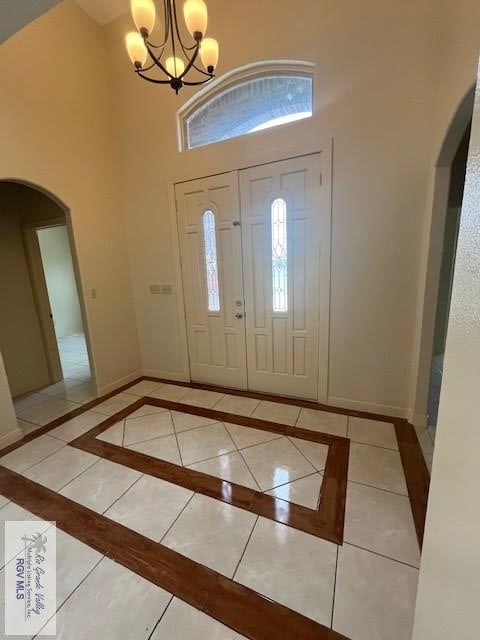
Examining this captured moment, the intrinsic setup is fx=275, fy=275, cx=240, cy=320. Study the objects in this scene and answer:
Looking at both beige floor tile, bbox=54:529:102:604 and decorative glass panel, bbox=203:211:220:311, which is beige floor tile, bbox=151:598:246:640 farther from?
decorative glass panel, bbox=203:211:220:311

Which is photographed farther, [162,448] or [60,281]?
[60,281]

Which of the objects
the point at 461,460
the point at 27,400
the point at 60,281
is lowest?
the point at 27,400

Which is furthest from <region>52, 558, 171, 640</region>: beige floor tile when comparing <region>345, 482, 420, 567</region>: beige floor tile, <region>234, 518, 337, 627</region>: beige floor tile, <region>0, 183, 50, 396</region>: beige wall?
<region>0, 183, 50, 396</region>: beige wall

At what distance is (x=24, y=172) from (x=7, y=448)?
250 centimetres

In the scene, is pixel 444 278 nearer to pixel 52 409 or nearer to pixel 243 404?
pixel 243 404

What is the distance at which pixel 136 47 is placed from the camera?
1.73m

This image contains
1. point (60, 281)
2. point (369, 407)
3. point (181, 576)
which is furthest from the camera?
point (60, 281)

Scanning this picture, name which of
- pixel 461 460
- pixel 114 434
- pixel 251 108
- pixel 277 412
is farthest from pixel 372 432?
pixel 251 108

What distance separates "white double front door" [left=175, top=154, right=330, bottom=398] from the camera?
2617 mm

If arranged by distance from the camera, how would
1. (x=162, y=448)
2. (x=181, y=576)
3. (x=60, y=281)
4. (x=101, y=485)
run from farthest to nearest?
(x=60, y=281) → (x=162, y=448) → (x=101, y=485) → (x=181, y=576)

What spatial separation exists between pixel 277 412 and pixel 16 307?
11.4 ft

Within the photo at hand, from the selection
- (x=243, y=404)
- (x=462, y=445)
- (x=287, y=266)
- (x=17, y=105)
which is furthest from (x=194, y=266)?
(x=462, y=445)

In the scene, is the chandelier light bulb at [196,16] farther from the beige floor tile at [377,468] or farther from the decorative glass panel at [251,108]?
the beige floor tile at [377,468]

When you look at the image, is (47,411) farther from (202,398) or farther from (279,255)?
(279,255)
